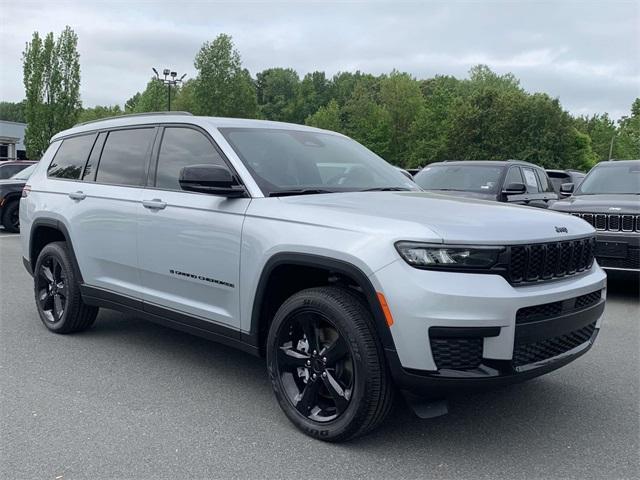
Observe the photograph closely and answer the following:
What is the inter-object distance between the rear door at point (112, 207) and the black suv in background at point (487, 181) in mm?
5648

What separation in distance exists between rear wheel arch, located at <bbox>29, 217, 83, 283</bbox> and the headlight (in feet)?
11.0

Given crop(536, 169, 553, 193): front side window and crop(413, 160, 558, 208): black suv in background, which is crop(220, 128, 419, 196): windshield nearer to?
crop(413, 160, 558, 208): black suv in background

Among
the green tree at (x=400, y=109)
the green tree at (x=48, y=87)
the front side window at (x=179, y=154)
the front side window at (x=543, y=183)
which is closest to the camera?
the front side window at (x=179, y=154)

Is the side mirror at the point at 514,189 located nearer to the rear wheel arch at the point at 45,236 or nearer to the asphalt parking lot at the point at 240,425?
the asphalt parking lot at the point at 240,425

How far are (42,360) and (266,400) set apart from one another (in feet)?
6.41

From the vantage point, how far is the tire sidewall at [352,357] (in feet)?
10.4

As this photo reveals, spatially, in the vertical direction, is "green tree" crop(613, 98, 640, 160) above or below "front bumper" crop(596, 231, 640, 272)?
above

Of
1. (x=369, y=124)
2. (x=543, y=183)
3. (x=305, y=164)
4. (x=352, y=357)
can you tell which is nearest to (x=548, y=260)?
(x=352, y=357)

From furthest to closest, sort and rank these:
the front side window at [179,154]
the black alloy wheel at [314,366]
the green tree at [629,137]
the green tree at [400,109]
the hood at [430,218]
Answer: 1. the green tree at [400,109]
2. the green tree at [629,137]
3. the front side window at [179,154]
4. the black alloy wheel at [314,366]
5. the hood at [430,218]

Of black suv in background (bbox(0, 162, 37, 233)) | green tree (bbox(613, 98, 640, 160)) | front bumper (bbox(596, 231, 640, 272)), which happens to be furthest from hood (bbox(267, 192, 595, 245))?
green tree (bbox(613, 98, 640, 160))

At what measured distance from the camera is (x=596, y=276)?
3.80m

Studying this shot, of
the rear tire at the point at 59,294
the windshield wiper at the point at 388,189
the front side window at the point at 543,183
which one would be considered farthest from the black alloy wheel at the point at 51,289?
the front side window at the point at 543,183

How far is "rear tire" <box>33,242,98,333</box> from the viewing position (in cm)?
532

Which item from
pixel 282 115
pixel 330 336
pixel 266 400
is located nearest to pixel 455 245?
pixel 330 336
